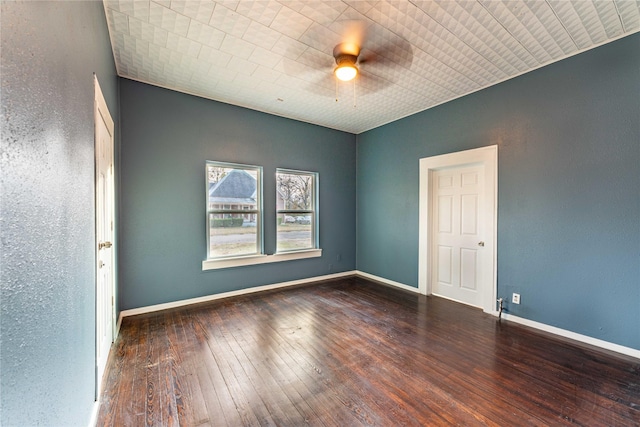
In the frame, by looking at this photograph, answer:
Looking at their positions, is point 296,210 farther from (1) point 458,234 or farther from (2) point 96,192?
(2) point 96,192

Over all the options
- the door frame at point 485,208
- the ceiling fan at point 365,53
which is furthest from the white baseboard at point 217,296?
the ceiling fan at point 365,53

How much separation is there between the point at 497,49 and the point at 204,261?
4.33 m

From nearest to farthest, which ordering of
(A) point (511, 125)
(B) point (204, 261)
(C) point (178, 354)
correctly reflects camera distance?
1. (C) point (178, 354)
2. (A) point (511, 125)
3. (B) point (204, 261)

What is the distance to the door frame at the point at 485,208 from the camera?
3.40m

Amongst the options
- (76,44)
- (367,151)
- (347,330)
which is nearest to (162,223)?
(76,44)

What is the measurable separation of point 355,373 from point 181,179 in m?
3.22

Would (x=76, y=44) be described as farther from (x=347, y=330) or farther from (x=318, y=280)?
(x=318, y=280)

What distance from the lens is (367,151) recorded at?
531 cm

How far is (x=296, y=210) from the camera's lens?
4.80 m

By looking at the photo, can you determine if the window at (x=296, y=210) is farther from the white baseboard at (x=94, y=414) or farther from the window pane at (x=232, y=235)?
the white baseboard at (x=94, y=414)

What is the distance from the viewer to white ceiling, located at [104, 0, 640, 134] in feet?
7.11

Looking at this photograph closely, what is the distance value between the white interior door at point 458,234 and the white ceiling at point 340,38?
1.24 m

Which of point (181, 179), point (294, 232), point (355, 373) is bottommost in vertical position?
point (355, 373)

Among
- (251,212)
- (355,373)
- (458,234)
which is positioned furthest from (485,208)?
(251,212)
